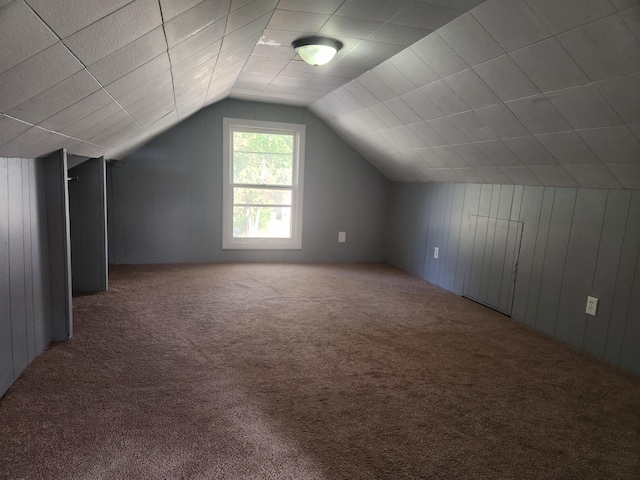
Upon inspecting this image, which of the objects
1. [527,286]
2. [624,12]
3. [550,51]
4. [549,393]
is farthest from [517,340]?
[624,12]

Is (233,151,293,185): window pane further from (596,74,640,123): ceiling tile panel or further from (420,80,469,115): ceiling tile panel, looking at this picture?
(596,74,640,123): ceiling tile panel

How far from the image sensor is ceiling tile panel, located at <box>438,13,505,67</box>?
6.89 ft

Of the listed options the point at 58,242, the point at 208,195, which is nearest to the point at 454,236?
the point at 208,195

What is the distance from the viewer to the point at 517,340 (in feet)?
9.52

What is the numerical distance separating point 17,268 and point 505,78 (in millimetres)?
2748

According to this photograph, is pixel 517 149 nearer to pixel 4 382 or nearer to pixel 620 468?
pixel 620 468

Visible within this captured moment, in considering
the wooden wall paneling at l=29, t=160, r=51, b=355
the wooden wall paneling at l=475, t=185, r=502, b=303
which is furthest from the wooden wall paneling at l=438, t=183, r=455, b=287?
the wooden wall paneling at l=29, t=160, r=51, b=355

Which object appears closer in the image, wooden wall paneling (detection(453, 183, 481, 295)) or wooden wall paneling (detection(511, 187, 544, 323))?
wooden wall paneling (detection(511, 187, 544, 323))

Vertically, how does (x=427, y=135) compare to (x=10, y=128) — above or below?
above

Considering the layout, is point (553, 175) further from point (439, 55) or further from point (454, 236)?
point (454, 236)

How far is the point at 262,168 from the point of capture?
16.4 ft

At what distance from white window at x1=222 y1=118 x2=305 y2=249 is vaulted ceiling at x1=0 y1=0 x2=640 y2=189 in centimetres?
133

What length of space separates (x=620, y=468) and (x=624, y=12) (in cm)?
174

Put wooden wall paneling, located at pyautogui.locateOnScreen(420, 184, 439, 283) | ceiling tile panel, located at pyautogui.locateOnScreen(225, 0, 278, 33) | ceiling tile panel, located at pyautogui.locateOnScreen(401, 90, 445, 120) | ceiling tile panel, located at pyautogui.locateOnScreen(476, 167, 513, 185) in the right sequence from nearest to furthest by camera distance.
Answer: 1. ceiling tile panel, located at pyautogui.locateOnScreen(225, 0, 278, 33)
2. ceiling tile panel, located at pyautogui.locateOnScreen(401, 90, 445, 120)
3. ceiling tile panel, located at pyautogui.locateOnScreen(476, 167, 513, 185)
4. wooden wall paneling, located at pyautogui.locateOnScreen(420, 184, 439, 283)
